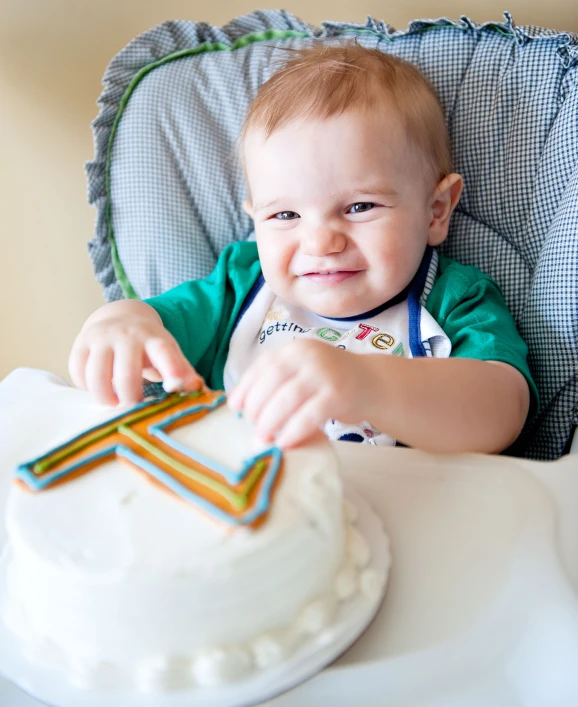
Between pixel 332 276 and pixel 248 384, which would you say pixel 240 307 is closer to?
pixel 332 276

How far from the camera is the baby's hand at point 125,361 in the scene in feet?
2.19

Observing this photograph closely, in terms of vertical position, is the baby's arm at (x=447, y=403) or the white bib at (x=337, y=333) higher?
the baby's arm at (x=447, y=403)

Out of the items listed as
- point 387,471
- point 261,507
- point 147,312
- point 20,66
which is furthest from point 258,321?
point 20,66

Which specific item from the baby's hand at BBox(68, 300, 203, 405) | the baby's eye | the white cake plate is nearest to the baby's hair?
the baby's eye

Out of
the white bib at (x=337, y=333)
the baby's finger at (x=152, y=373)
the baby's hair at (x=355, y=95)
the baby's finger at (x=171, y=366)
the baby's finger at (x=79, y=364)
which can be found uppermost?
the baby's hair at (x=355, y=95)

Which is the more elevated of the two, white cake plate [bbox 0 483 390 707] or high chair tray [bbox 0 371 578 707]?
white cake plate [bbox 0 483 390 707]

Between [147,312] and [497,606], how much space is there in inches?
21.6

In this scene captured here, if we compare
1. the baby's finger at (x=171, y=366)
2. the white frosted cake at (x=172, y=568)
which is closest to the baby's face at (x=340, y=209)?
the baby's finger at (x=171, y=366)

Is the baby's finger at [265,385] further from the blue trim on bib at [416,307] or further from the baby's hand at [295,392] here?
the blue trim on bib at [416,307]

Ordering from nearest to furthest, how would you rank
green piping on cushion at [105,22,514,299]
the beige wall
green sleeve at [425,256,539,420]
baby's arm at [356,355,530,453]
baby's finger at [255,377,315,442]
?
1. baby's finger at [255,377,315,442]
2. baby's arm at [356,355,530,453]
3. green sleeve at [425,256,539,420]
4. green piping on cushion at [105,22,514,299]
5. the beige wall

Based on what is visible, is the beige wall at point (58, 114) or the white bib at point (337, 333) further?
the beige wall at point (58, 114)

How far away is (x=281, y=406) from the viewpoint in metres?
0.55

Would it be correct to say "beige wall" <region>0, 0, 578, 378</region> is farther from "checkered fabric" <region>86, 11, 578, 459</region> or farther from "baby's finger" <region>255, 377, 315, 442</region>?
"baby's finger" <region>255, 377, 315, 442</region>

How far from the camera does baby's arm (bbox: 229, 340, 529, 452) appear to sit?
1.82ft
